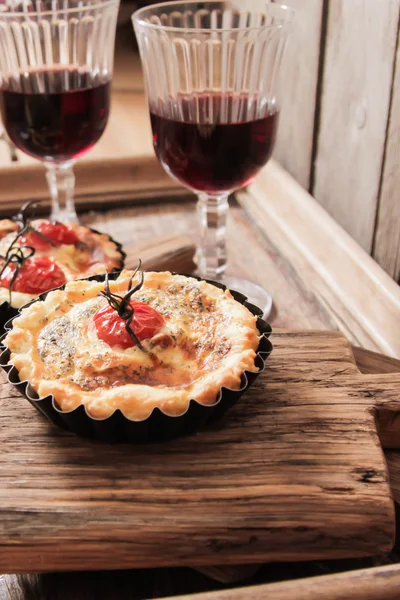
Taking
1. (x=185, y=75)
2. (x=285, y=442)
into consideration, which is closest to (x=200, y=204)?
(x=185, y=75)

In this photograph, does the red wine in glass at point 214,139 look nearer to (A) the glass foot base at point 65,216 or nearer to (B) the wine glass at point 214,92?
(B) the wine glass at point 214,92

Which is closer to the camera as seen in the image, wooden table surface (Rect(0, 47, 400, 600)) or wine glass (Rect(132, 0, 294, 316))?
wooden table surface (Rect(0, 47, 400, 600))

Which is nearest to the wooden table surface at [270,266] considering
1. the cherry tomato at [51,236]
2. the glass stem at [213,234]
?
the glass stem at [213,234]

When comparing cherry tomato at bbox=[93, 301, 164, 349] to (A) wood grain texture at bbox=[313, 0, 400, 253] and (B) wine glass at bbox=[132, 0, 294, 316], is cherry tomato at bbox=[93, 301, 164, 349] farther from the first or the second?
(A) wood grain texture at bbox=[313, 0, 400, 253]

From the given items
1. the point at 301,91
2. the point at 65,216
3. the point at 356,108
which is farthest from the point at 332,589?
the point at 301,91

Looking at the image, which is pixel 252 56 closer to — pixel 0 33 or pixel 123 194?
pixel 0 33

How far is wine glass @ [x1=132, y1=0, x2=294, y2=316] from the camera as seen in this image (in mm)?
1376

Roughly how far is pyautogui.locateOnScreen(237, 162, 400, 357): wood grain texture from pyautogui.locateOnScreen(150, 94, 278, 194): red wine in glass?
0.31 meters

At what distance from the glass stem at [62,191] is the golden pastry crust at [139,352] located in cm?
61

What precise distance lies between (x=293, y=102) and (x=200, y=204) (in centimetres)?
51

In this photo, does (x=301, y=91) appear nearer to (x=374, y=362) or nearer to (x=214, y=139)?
(x=214, y=139)

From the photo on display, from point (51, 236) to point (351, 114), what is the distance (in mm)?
712

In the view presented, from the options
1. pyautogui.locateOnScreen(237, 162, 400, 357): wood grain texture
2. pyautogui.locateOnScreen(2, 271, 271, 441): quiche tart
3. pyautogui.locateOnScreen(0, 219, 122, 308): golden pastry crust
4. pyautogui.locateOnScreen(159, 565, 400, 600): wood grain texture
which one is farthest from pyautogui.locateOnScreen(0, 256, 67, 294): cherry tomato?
pyautogui.locateOnScreen(159, 565, 400, 600): wood grain texture

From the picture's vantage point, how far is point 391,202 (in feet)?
4.76
